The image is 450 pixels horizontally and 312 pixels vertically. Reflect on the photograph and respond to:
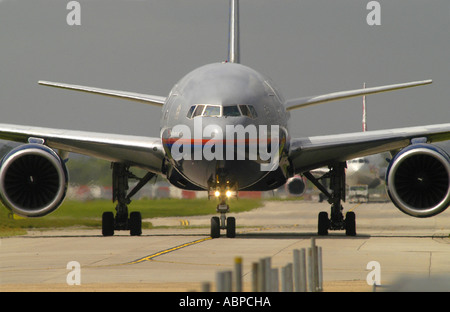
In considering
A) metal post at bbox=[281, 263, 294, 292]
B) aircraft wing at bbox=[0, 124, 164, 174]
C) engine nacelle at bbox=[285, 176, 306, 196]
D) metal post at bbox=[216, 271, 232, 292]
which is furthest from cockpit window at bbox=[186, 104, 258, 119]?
engine nacelle at bbox=[285, 176, 306, 196]

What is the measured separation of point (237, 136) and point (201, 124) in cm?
89

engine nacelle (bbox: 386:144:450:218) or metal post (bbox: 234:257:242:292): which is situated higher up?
engine nacelle (bbox: 386:144:450:218)

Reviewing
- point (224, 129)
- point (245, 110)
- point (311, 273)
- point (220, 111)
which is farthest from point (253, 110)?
point (311, 273)

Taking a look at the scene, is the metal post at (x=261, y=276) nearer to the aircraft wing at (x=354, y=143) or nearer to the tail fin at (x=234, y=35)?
the aircraft wing at (x=354, y=143)

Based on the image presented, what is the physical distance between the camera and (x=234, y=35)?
30297mm

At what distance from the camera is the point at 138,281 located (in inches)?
555

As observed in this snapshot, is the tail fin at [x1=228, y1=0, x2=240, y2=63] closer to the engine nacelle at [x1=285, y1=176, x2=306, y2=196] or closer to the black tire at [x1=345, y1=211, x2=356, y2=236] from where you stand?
the black tire at [x1=345, y1=211, x2=356, y2=236]

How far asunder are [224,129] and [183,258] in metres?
3.64

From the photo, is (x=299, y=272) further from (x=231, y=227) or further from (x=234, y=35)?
(x=234, y=35)

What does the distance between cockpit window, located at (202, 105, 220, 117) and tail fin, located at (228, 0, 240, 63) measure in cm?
861

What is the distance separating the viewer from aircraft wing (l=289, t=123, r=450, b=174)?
23062 millimetres

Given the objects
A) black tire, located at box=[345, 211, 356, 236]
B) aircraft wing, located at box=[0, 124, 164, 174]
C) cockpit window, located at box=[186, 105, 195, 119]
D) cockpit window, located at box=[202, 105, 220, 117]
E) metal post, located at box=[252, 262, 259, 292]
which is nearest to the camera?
metal post, located at box=[252, 262, 259, 292]

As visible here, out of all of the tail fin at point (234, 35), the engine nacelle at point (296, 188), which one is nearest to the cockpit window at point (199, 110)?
the tail fin at point (234, 35)
